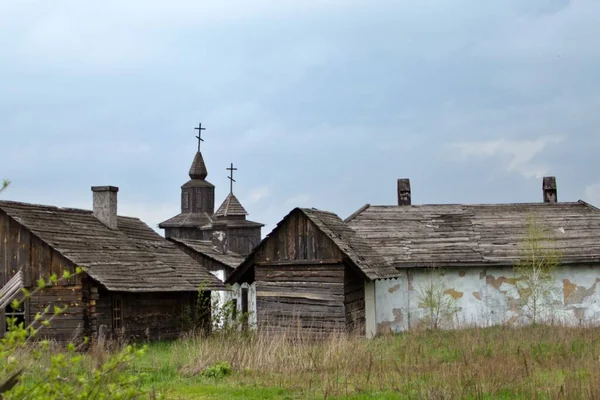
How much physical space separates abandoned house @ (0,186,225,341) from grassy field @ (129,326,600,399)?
17.0 feet

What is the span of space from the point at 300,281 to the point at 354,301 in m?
1.64

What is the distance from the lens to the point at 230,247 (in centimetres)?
6512

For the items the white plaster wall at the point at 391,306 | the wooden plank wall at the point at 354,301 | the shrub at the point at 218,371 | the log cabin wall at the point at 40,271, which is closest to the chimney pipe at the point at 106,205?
the log cabin wall at the point at 40,271

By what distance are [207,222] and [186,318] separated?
42.6 meters

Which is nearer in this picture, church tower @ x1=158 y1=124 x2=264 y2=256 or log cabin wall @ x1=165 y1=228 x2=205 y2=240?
church tower @ x1=158 y1=124 x2=264 y2=256

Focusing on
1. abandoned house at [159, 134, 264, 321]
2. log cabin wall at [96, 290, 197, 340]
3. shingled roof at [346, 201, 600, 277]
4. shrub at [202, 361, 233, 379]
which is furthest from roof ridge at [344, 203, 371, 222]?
abandoned house at [159, 134, 264, 321]

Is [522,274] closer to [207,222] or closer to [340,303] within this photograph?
[340,303]

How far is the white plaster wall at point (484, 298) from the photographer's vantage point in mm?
25484

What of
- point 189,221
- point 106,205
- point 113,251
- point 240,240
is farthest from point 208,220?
point 113,251

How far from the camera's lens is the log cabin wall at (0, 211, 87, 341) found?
70.4 ft

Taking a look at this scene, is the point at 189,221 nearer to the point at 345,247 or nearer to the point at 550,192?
the point at 550,192

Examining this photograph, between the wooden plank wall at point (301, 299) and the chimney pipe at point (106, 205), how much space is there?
6804 millimetres

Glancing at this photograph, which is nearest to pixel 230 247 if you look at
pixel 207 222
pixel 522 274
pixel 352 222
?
pixel 207 222

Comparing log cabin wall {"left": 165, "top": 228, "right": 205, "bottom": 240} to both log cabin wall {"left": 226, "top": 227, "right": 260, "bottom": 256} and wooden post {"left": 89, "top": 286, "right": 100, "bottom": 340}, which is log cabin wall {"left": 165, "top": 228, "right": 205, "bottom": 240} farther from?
wooden post {"left": 89, "top": 286, "right": 100, "bottom": 340}
